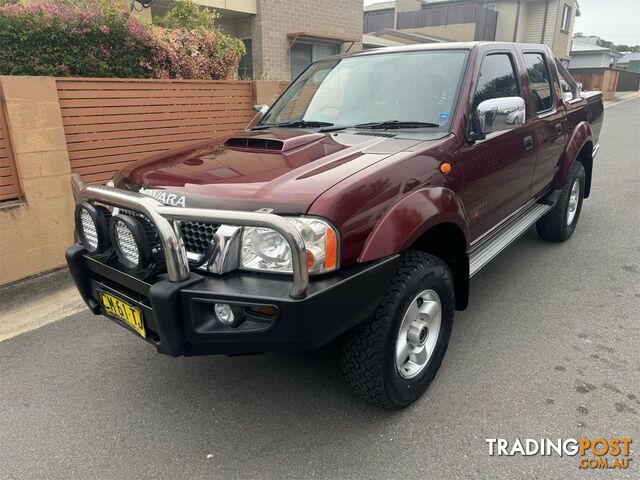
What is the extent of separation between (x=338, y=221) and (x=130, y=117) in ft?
12.6

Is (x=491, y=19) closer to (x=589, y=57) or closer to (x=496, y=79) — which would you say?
(x=589, y=57)

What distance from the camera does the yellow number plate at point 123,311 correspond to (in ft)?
7.25

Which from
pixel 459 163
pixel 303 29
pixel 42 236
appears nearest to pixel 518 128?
pixel 459 163

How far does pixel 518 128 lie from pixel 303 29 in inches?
410

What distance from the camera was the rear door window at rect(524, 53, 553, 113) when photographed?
3.94 metres

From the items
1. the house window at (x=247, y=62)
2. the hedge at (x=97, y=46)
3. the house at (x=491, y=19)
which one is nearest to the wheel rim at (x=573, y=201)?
the hedge at (x=97, y=46)

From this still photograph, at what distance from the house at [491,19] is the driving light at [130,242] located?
2856 cm

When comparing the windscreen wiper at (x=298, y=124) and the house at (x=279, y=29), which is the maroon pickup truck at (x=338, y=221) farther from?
the house at (x=279, y=29)

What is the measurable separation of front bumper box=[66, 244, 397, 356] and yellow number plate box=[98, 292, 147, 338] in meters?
0.08

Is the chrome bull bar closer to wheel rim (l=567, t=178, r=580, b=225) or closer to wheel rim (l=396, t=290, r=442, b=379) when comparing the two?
wheel rim (l=396, t=290, r=442, b=379)

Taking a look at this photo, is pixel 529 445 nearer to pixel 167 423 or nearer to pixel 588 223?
pixel 167 423

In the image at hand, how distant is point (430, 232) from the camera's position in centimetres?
268

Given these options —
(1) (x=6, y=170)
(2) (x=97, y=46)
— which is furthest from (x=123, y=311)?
(2) (x=97, y=46)

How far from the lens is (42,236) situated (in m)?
4.42
